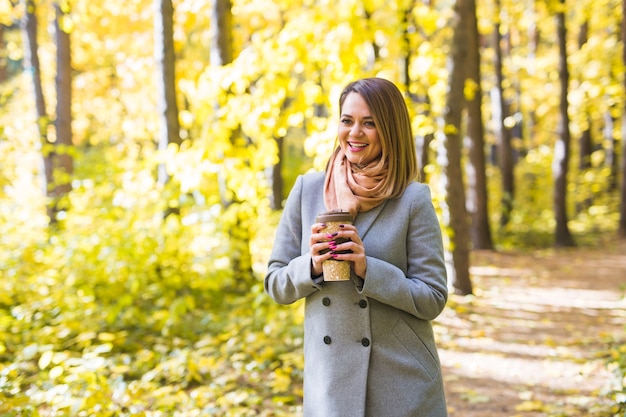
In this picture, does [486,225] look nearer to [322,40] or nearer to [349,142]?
[322,40]

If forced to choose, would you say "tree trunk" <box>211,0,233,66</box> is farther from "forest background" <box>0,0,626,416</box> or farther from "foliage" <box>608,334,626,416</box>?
"foliage" <box>608,334,626,416</box>

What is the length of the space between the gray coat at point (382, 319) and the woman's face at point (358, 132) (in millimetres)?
186

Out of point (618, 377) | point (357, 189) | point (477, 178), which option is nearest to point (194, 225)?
point (618, 377)

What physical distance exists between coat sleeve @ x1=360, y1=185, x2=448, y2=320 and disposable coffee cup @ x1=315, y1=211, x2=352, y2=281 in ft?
0.27

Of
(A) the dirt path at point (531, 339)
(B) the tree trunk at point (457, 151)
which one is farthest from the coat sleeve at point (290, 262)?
(B) the tree trunk at point (457, 151)

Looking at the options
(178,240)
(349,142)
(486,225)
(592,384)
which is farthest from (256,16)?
(349,142)

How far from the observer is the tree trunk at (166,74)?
767cm

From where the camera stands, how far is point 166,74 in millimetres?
7781

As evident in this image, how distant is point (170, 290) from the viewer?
6.51m

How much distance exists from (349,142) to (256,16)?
11377 mm

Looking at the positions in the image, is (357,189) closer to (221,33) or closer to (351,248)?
(351,248)

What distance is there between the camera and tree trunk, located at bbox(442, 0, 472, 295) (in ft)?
25.1

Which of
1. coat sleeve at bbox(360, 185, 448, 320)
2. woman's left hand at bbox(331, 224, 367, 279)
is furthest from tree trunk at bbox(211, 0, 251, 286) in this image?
woman's left hand at bbox(331, 224, 367, 279)

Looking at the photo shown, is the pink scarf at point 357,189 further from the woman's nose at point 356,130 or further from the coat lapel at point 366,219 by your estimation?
the woman's nose at point 356,130
